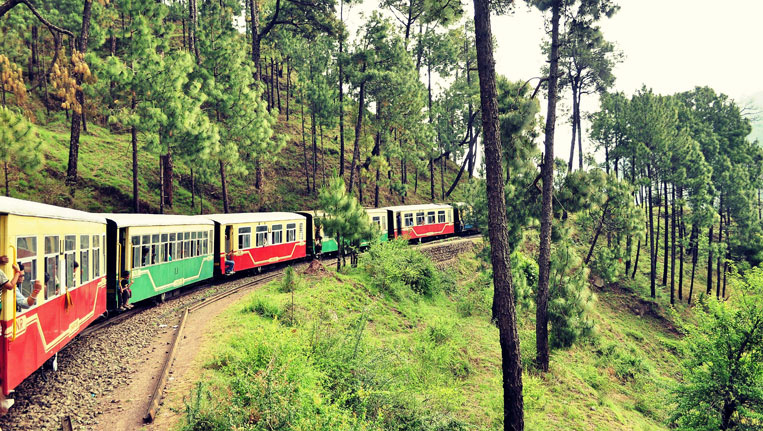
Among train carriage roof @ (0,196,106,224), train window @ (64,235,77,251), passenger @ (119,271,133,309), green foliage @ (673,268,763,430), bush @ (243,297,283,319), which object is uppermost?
train carriage roof @ (0,196,106,224)

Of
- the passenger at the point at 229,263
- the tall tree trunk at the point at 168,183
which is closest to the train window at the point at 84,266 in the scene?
the passenger at the point at 229,263

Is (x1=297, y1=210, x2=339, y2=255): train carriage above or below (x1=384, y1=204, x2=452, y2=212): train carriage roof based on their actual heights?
below

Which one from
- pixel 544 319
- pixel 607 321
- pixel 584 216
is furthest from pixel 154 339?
pixel 584 216

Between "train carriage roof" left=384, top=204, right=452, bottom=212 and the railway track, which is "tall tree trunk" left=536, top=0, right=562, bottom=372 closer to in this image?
the railway track

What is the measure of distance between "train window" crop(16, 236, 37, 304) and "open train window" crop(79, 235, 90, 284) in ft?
8.65

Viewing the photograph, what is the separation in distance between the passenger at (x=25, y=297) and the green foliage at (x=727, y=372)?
16.9 meters

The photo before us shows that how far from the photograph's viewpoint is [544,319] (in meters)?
15.4

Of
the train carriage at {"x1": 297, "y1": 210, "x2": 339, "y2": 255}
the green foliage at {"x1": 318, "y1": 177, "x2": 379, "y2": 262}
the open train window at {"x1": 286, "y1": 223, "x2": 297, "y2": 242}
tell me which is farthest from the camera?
the train carriage at {"x1": 297, "y1": 210, "x2": 339, "y2": 255}

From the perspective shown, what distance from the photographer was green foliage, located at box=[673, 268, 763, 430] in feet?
43.8

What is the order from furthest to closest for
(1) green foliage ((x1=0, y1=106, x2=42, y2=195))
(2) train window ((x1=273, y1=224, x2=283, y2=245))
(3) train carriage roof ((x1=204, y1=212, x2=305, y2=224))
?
(2) train window ((x1=273, y1=224, x2=283, y2=245))
(3) train carriage roof ((x1=204, y1=212, x2=305, y2=224))
(1) green foliage ((x1=0, y1=106, x2=42, y2=195))

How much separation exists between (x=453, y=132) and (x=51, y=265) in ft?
151

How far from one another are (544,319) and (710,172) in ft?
101

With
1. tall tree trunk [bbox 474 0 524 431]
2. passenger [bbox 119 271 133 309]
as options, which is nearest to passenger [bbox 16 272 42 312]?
passenger [bbox 119 271 133 309]

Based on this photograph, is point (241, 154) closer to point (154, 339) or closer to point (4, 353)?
point (154, 339)
